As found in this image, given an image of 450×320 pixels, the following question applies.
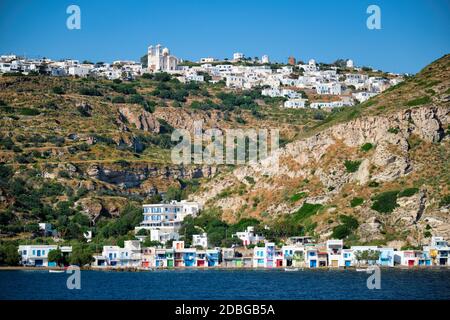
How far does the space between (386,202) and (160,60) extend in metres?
86.2

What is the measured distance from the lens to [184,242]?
73812 mm

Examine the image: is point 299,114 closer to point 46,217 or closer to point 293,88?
point 293,88

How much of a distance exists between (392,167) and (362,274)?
1398cm

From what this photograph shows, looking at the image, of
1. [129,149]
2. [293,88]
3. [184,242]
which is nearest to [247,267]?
[184,242]

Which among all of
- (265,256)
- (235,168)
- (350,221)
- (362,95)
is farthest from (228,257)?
(362,95)

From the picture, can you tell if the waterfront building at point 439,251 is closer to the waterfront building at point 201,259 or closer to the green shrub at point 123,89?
the waterfront building at point 201,259

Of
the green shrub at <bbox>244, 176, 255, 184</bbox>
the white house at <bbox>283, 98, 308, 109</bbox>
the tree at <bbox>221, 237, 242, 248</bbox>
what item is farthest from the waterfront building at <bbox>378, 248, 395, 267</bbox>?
the white house at <bbox>283, 98, 308, 109</bbox>

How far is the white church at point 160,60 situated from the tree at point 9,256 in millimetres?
81135

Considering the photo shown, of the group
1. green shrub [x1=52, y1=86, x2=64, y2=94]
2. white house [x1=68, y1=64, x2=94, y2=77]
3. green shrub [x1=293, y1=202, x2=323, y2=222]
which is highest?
white house [x1=68, y1=64, x2=94, y2=77]

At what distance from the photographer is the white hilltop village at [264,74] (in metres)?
133

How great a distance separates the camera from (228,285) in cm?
5475

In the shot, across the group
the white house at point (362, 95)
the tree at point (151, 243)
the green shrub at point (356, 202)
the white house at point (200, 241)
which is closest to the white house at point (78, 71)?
the white house at point (362, 95)

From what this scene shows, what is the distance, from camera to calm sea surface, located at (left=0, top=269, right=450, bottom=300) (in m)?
48.6

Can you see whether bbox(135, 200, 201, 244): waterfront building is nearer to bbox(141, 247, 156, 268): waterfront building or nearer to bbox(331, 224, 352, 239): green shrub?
bbox(141, 247, 156, 268): waterfront building
